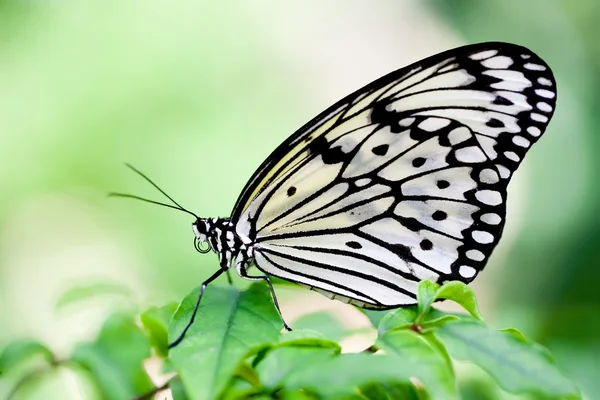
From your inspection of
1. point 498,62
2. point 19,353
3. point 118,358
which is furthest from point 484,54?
point 19,353

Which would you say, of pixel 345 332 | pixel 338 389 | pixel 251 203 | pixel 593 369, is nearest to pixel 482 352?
pixel 338 389

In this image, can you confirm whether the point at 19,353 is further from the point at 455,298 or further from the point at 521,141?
the point at 521,141

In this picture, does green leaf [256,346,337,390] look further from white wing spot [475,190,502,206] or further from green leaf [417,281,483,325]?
white wing spot [475,190,502,206]

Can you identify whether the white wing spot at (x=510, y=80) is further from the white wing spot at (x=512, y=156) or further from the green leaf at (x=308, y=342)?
the green leaf at (x=308, y=342)

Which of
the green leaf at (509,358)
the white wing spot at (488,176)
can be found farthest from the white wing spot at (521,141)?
the green leaf at (509,358)

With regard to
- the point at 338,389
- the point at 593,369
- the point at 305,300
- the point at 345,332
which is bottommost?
the point at 593,369

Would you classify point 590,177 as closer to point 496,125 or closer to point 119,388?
point 496,125

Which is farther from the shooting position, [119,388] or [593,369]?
[593,369]

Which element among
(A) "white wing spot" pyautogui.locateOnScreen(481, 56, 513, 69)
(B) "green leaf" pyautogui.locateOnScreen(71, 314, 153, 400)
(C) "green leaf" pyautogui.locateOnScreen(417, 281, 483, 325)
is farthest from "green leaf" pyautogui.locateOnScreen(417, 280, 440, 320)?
(A) "white wing spot" pyautogui.locateOnScreen(481, 56, 513, 69)
